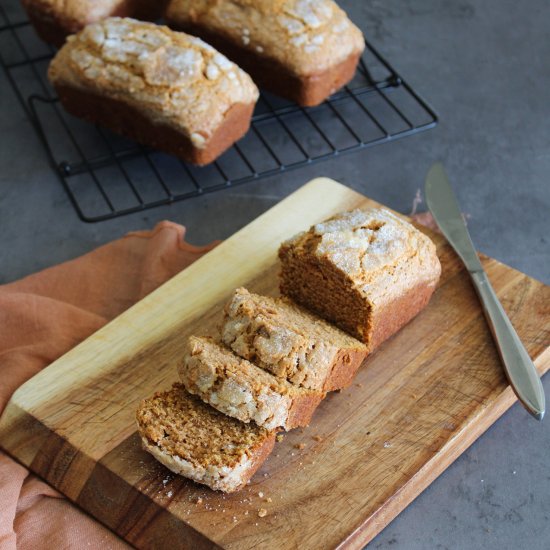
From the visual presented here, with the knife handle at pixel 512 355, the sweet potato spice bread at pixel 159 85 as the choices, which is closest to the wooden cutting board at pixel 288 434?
the knife handle at pixel 512 355

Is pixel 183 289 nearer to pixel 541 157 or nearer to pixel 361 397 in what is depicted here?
pixel 361 397

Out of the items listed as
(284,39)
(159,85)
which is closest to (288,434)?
(159,85)

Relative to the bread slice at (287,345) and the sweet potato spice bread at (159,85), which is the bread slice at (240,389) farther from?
the sweet potato spice bread at (159,85)

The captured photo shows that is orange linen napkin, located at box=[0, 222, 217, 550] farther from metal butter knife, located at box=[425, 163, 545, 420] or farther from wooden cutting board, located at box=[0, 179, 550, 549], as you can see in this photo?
metal butter knife, located at box=[425, 163, 545, 420]

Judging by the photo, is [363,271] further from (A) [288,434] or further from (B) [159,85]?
(B) [159,85]

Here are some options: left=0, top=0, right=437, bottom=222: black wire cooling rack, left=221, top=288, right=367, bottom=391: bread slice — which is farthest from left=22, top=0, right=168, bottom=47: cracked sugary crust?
left=221, top=288, right=367, bottom=391: bread slice

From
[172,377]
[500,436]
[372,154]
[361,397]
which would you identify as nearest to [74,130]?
[372,154]
